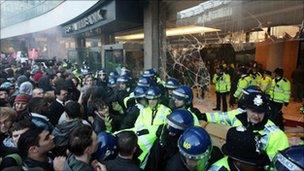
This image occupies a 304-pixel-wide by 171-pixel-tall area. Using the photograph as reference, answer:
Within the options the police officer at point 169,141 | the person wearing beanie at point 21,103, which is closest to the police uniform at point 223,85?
the person wearing beanie at point 21,103

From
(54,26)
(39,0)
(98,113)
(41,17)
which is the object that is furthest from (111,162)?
(39,0)

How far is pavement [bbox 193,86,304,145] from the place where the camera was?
835cm

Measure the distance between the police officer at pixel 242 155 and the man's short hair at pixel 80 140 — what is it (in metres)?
1.04

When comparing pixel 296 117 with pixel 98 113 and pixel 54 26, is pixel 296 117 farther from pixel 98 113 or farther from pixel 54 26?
pixel 54 26

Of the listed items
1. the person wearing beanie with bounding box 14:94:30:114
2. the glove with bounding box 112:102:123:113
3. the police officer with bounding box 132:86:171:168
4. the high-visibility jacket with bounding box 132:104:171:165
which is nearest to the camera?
the police officer with bounding box 132:86:171:168

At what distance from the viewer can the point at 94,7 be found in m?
13.4

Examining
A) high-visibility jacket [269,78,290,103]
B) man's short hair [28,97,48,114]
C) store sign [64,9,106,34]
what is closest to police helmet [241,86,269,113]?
man's short hair [28,97,48,114]

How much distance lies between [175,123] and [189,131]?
1.45 ft

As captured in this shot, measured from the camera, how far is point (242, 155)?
245 centimetres

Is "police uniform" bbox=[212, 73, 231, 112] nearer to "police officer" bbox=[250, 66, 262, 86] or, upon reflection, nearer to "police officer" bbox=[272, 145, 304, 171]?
"police officer" bbox=[250, 66, 262, 86]

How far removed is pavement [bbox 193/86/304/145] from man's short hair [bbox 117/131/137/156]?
4982mm

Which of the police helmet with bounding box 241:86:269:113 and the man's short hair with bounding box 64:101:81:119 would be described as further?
the man's short hair with bounding box 64:101:81:119

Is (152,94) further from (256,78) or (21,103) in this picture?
(256,78)

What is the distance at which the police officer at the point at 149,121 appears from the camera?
11.4 ft
